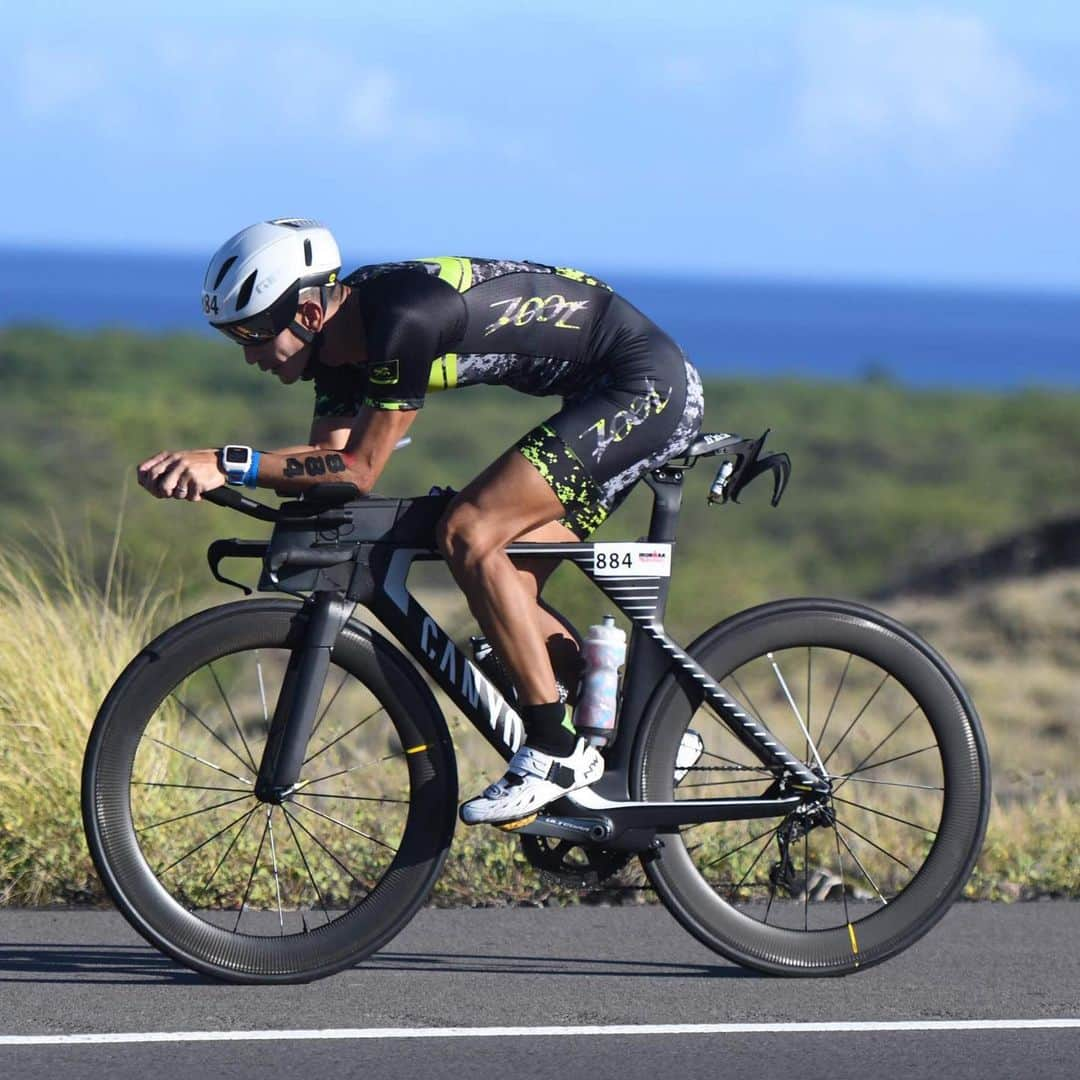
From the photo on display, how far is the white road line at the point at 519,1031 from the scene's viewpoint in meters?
4.65

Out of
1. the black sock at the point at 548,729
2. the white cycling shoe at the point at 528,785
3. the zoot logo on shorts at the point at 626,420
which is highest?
the zoot logo on shorts at the point at 626,420

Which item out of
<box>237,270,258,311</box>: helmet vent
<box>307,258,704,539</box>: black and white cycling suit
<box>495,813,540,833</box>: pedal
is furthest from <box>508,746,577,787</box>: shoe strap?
<box>237,270,258,311</box>: helmet vent

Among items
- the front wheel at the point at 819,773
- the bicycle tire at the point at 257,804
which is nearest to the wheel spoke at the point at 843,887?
the front wheel at the point at 819,773

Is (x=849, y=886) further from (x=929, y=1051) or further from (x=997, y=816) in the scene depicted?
(x=929, y=1051)

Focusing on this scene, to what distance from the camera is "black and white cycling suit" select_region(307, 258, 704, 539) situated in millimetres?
5078

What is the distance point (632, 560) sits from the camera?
5273 millimetres

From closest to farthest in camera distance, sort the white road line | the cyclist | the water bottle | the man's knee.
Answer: the white road line < the cyclist < the man's knee < the water bottle

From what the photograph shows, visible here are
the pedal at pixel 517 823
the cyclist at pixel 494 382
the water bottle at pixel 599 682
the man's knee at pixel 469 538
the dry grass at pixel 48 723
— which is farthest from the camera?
the dry grass at pixel 48 723

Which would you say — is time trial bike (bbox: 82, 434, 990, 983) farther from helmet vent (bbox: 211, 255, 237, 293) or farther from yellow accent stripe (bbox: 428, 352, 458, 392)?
helmet vent (bbox: 211, 255, 237, 293)

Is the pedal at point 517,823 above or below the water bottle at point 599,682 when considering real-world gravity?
below

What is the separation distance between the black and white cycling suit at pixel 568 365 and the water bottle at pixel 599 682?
34 centimetres

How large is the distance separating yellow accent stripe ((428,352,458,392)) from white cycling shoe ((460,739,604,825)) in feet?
3.18

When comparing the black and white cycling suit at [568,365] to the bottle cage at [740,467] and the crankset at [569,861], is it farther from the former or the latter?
the crankset at [569,861]

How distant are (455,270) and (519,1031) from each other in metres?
1.92
